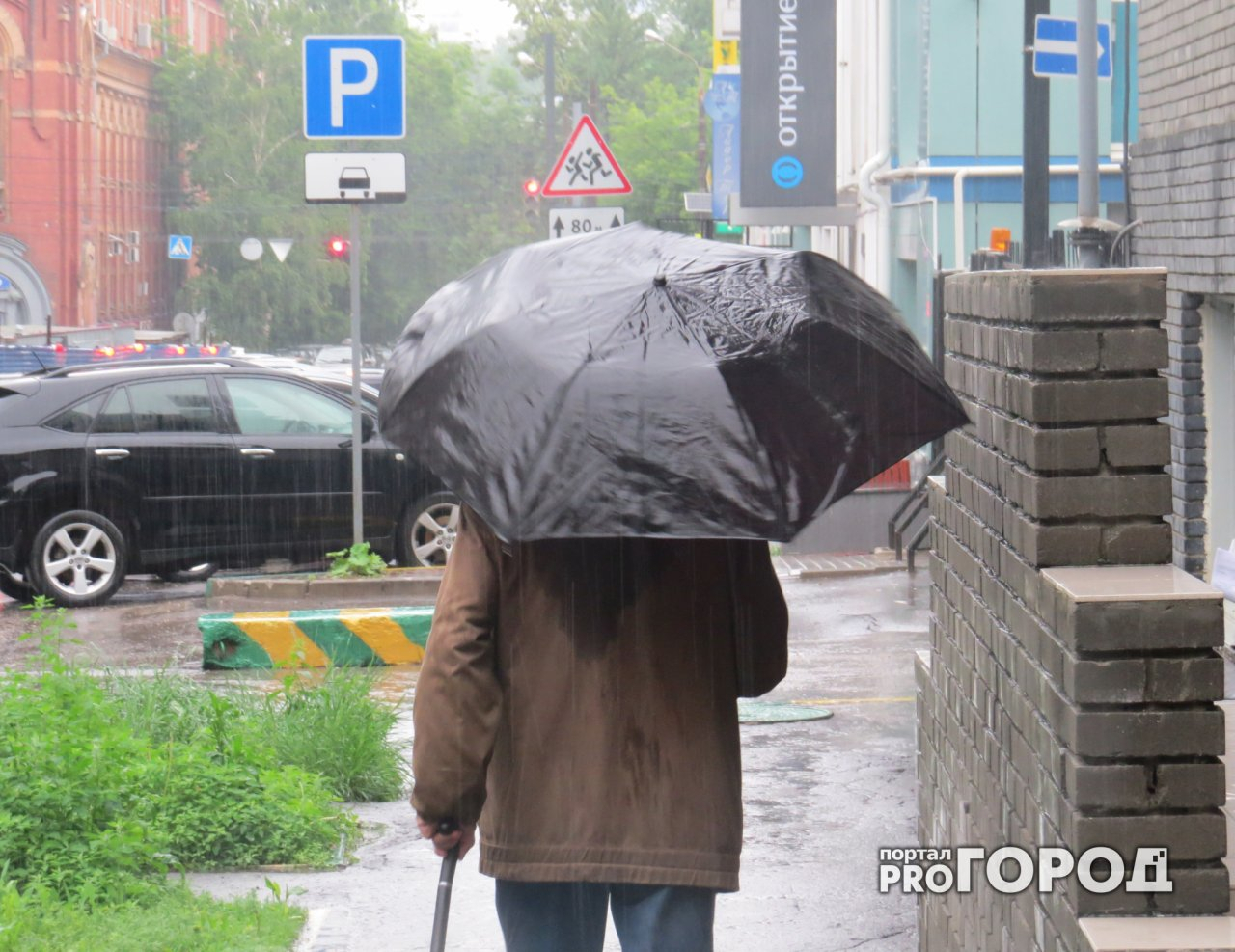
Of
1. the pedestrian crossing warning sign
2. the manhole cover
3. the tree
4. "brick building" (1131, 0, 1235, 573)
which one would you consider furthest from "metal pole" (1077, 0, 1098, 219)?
the tree

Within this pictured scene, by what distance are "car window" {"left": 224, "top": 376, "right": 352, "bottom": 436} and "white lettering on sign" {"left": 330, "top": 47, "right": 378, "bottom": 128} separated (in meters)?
2.25

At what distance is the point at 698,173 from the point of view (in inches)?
2151

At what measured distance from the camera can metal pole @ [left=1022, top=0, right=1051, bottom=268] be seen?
1134 cm

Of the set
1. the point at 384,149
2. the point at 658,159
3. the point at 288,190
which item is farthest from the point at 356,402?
the point at 384,149

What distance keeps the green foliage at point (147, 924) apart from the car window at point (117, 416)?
8172mm

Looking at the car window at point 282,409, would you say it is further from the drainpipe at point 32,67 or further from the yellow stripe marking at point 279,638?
the drainpipe at point 32,67

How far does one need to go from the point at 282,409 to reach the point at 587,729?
10.5 metres

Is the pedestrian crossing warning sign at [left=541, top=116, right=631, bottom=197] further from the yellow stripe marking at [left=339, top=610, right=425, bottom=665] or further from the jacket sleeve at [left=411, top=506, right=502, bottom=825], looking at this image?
the jacket sleeve at [left=411, top=506, right=502, bottom=825]

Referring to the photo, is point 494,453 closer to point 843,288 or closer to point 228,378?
point 843,288

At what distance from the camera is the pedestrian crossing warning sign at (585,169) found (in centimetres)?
1566

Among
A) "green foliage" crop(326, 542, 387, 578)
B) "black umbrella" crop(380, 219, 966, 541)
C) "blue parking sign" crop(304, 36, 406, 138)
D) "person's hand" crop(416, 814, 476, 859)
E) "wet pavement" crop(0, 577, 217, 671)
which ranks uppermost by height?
"blue parking sign" crop(304, 36, 406, 138)

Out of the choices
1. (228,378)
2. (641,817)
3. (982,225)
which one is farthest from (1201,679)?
(982,225)

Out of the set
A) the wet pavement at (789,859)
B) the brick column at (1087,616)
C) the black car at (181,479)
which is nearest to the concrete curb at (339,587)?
the black car at (181,479)

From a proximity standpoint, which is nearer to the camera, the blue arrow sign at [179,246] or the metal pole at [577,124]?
the metal pole at [577,124]
